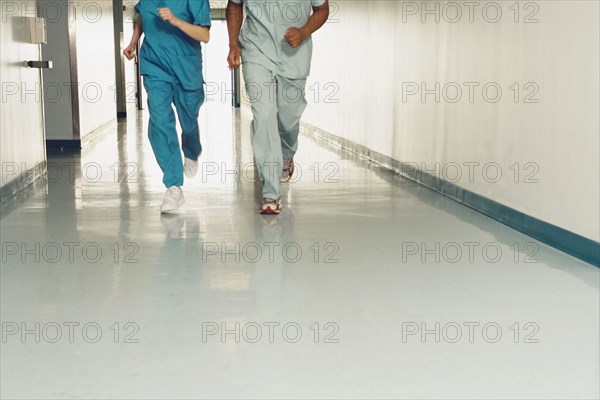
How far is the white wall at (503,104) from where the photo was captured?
330 centimetres

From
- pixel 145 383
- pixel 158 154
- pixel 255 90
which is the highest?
pixel 255 90

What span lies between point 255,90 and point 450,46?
1398mm

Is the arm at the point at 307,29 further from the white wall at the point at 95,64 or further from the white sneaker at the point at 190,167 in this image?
the white wall at the point at 95,64

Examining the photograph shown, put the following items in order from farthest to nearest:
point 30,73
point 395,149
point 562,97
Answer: point 395,149 < point 30,73 < point 562,97

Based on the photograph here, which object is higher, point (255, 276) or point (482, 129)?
point (482, 129)

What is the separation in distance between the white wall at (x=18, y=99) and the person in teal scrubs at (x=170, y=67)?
1.07 metres

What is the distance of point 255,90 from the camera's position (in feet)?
14.0

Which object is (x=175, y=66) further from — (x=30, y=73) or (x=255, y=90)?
(x=30, y=73)

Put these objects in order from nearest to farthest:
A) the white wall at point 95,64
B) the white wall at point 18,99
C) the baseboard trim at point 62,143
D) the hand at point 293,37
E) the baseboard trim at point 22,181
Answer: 1. the hand at point 293,37
2. the baseboard trim at point 22,181
3. the white wall at point 18,99
4. the baseboard trim at point 62,143
5. the white wall at point 95,64

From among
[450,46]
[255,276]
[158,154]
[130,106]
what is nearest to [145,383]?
[255,276]

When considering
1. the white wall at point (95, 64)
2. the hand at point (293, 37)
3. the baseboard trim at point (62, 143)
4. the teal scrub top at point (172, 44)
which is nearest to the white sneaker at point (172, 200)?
the teal scrub top at point (172, 44)

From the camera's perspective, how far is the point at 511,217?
400cm

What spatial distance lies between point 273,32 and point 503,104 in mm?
1218

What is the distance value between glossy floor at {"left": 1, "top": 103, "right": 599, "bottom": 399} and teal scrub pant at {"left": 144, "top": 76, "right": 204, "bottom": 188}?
0.25 m
